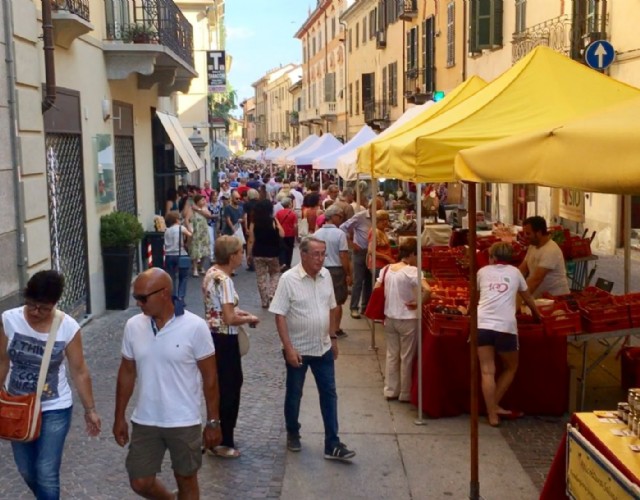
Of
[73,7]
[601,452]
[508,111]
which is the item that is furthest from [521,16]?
[601,452]

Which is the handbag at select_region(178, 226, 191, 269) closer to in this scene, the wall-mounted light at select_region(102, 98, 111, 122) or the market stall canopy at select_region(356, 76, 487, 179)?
the wall-mounted light at select_region(102, 98, 111, 122)

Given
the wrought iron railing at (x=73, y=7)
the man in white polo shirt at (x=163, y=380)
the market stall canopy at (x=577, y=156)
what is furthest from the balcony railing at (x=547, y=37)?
the man in white polo shirt at (x=163, y=380)

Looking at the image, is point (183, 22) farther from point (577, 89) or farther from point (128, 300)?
point (577, 89)

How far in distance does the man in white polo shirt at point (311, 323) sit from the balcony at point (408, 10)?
31650 millimetres

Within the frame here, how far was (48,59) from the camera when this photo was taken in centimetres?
971

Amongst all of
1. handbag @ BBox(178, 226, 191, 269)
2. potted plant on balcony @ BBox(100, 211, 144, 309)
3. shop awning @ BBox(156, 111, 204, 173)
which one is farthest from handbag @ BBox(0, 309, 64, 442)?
shop awning @ BBox(156, 111, 204, 173)

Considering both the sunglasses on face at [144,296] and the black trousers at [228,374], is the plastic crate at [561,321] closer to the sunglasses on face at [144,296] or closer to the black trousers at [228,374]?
the black trousers at [228,374]

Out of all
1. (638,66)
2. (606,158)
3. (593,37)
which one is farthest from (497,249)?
(593,37)

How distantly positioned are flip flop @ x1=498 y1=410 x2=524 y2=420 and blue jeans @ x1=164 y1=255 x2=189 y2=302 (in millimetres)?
6874

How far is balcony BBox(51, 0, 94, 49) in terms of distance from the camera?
1015 centimetres

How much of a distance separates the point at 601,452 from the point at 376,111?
39.6 m

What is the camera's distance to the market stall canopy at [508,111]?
6.99m

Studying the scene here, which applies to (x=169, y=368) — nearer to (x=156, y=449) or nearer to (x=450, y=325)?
(x=156, y=449)

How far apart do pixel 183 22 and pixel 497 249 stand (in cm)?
1267
